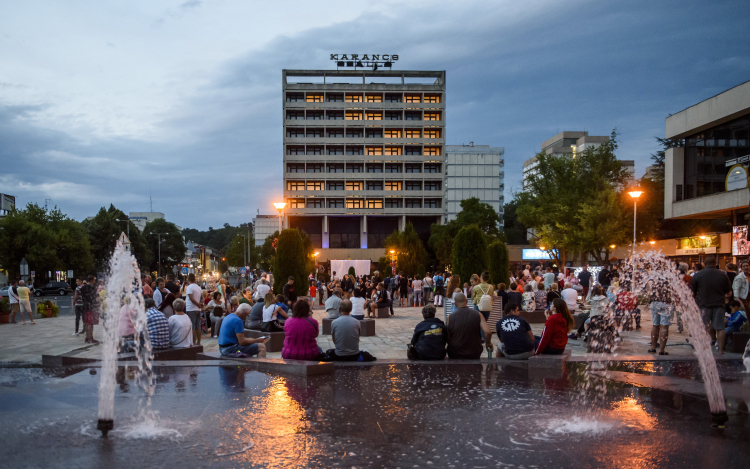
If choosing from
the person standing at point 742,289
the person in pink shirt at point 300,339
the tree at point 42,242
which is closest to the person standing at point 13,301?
the person in pink shirt at point 300,339

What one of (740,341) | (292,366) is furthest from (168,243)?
(740,341)

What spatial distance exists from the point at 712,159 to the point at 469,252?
25279 mm

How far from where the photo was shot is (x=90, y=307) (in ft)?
51.0

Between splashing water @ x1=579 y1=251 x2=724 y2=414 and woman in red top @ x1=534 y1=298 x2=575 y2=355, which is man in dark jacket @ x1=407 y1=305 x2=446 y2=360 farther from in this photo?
splashing water @ x1=579 y1=251 x2=724 y2=414

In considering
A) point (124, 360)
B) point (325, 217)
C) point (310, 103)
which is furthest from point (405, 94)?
point (124, 360)

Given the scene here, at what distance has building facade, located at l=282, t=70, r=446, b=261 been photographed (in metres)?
83.6

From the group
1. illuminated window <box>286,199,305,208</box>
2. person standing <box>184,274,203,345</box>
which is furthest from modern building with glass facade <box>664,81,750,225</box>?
illuminated window <box>286,199,305,208</box>

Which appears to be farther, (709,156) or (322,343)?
(709,156)

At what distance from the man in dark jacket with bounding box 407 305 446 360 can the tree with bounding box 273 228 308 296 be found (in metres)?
9.56

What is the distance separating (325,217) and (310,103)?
56.3ft

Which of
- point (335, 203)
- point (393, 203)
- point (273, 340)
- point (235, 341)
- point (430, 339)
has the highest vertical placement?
point (393, 203)

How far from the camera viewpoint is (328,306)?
640 inches

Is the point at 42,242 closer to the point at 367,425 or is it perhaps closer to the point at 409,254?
the point at 409,254

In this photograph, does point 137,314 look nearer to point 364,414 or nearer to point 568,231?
point 364,414
